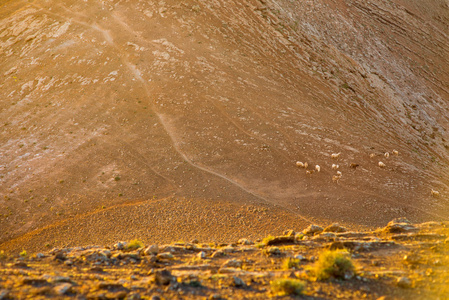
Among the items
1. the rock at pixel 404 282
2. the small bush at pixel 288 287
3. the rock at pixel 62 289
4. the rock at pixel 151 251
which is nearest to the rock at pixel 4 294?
the rock at pixel 62 289

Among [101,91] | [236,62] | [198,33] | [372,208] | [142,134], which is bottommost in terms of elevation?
[372,208]

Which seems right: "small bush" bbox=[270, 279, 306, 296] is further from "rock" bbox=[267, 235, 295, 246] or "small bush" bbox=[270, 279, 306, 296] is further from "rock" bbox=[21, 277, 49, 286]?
"rock" bbox=[21, 277, 49, 286]

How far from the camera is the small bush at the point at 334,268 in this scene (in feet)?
27.4

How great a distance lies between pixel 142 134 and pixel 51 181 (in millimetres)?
5744

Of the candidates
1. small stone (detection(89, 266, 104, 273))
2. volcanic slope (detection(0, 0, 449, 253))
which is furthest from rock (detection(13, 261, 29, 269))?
volcanic slope (detection(0, 0, 449, 253))

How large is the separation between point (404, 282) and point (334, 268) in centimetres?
162

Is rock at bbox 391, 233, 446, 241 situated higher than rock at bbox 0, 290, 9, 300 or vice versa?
rock at bbox 0, 290, 9, 300

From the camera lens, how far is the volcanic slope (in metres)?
16.6

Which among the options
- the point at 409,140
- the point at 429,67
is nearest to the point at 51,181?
the point at 409,140

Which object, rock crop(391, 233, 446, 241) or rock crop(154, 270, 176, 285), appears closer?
rock crop(154, 270, 176, 285)

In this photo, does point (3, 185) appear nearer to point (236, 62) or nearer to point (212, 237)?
point (212, 237)

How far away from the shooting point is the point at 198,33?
1009 inches

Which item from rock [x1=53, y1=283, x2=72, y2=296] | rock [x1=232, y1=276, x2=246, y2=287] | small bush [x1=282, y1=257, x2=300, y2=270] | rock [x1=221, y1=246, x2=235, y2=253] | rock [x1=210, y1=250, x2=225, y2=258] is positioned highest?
rock [x1=53, y1=283, x2=72, y2=296]

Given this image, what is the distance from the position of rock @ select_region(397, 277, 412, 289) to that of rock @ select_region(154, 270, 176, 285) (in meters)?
5.52
